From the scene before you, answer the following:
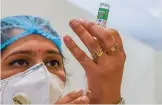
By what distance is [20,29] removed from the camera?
879 millimetres

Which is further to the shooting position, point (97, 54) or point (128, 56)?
point (128, 56)

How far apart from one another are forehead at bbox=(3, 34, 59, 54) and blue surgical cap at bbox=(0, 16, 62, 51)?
0.01 meters

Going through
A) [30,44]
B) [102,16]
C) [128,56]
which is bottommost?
[128,56]

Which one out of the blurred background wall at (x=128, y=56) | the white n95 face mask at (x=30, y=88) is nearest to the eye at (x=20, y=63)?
the white n95 face mask at (x=30, y=88)

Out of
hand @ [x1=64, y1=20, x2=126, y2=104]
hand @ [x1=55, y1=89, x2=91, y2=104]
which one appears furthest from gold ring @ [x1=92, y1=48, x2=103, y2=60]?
hand @ [x1=55, y1=89, x2=91, y2=104]

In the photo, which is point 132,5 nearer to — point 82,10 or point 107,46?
point 82,10

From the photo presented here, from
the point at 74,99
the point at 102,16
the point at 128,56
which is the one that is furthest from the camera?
the point at 128,56

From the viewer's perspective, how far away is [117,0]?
122 centimetres

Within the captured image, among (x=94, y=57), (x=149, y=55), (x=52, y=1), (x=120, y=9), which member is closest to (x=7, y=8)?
(x=52, y=1)

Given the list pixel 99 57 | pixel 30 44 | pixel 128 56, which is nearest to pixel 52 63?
pixel 30 44

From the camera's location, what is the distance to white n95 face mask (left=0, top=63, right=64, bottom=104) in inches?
31.1

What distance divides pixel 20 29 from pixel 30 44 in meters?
0.07

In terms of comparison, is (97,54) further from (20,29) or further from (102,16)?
(20,29)

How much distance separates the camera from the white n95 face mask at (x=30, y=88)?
790 millimetres
